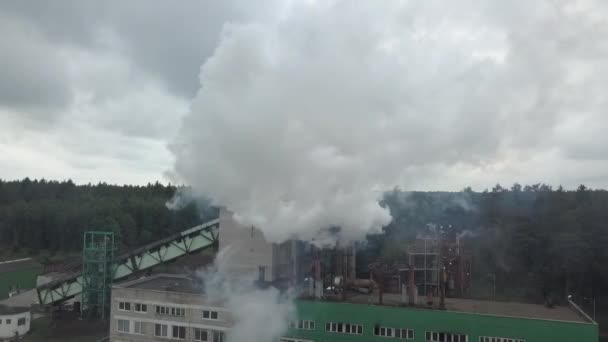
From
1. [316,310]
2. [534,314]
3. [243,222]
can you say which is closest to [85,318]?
[243,222]

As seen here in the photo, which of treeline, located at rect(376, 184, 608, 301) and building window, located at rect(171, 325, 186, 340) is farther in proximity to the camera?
treeline, located at rect(376, 184, 608, 301)

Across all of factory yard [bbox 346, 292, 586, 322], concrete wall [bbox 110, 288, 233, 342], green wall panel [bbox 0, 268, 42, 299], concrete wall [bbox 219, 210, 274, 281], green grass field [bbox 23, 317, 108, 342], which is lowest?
green grass field [bbox 23, 317, 108, 342]

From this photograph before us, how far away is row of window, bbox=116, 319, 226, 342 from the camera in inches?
1071

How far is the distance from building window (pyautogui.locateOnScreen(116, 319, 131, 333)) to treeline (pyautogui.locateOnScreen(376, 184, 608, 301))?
67.7 feet

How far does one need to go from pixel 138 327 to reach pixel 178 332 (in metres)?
2.78

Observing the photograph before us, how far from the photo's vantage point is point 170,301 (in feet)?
92.9

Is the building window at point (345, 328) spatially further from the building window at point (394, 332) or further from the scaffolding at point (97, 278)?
the scaffolding at point (97, 278)

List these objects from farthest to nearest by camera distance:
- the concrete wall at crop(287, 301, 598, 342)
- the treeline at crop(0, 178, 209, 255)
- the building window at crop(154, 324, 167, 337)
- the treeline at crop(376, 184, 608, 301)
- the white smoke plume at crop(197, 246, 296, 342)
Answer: the treeline at crop(0, 178, 209, 255)
the treeline at crop(376, 184, 608, 301)
the building window at crop(154, 324, 167, 337)
the white smoke plume at crop(197, 246, 296, 342)
the concrete wall at crop(287, 301, 598, 342)

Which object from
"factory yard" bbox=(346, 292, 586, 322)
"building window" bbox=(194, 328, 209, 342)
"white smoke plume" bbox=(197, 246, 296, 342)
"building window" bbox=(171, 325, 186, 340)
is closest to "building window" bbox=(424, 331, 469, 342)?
"factory yard" bbox=(346, 292, 586, 322)

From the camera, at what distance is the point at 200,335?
1087 inches

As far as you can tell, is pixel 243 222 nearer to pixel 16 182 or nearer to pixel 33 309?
pixel 33 309

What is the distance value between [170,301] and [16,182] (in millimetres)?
110622

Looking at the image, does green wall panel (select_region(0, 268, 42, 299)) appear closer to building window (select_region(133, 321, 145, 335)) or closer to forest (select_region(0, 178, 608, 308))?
forest (select_region(0, 178, 608, 308))

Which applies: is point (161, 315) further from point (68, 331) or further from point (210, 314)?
point (68, 331)
